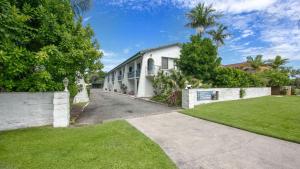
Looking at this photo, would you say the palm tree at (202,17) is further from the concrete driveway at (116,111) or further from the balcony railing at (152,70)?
the concrete driveway at (116,111)

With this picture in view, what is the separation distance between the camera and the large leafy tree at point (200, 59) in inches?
679

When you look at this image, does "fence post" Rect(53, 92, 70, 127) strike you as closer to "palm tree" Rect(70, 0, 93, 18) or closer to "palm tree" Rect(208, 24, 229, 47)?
"palm tree" Rect(70, 0, 93, 18)

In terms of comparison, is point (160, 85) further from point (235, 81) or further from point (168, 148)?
point (168, 148)

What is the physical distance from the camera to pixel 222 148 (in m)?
4.79

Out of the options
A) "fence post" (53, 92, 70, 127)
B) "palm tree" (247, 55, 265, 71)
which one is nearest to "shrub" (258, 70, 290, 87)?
"palm tree" (247, 55, 265, 71)

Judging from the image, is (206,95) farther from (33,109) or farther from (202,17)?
(202,17)

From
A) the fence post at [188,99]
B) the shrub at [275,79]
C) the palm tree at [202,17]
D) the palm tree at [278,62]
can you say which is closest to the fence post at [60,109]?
the fence post at [188,99]

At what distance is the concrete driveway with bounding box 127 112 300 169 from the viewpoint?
3.86 meters

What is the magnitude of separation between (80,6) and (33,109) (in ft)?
23.2

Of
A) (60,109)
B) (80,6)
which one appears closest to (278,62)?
(80,6)

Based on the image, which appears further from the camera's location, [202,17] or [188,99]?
[202,17]

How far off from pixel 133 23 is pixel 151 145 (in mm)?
18694

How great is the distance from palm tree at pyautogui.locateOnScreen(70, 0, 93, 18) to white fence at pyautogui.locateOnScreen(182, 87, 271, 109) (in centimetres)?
868

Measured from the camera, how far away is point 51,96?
741 cm
